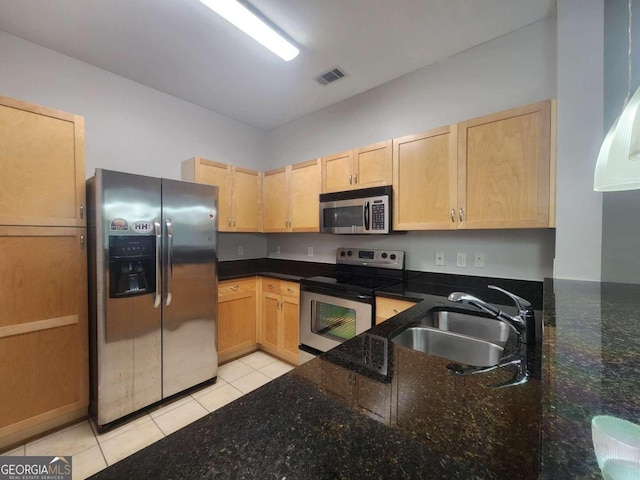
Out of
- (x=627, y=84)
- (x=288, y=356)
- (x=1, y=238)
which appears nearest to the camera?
(x=627, y=84)

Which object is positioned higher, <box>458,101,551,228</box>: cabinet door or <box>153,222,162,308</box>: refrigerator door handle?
<box>458,101,551,228</box>: cabinet door

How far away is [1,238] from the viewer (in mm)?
1604

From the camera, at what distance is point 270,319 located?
290cm

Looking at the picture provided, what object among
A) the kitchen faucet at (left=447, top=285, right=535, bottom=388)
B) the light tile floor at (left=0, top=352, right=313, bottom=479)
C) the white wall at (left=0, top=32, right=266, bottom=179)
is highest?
the white wall at (left=0, top=32, right=266, bottom=179)

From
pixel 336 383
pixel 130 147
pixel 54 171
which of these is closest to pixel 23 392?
pixel 54 171

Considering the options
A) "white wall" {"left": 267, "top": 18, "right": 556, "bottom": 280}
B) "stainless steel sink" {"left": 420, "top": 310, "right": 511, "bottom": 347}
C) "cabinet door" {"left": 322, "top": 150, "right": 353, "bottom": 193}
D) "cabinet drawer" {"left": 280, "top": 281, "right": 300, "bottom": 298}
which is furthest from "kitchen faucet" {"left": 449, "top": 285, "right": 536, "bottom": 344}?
"cabinet drawer" {"left": 280, "top": 281, "right": 300, "bottom": 298}

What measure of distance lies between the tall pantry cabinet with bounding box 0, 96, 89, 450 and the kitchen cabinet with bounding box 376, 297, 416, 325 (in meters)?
2.14

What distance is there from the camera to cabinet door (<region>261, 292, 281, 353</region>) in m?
2.83

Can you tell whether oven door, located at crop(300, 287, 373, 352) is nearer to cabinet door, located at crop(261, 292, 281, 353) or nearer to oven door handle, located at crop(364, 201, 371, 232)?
cabinet door, located at crop(261, 292, 281, 353)

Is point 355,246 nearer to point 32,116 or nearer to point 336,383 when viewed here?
point 336,383

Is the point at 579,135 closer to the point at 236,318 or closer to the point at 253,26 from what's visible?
the point at 253,26

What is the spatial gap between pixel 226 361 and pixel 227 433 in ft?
8.30

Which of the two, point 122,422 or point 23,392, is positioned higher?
point 23,392

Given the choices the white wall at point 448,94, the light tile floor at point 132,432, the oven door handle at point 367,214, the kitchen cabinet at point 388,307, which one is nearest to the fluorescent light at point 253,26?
the white wall at point 448,94
